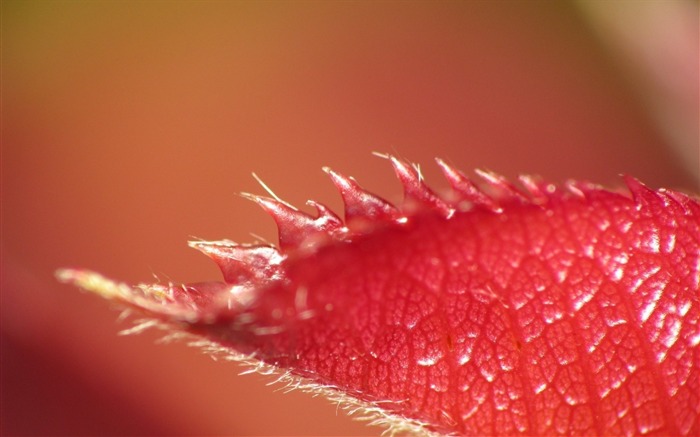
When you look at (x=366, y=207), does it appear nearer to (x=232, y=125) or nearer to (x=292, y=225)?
(x=292, y=225)

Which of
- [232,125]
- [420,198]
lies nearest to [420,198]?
[420,198]

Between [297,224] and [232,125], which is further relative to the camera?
[232,125]

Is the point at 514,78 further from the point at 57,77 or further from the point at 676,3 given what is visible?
the point at 57,77

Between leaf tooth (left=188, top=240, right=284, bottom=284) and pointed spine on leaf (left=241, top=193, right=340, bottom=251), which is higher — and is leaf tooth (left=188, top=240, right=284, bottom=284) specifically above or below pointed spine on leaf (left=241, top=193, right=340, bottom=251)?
below

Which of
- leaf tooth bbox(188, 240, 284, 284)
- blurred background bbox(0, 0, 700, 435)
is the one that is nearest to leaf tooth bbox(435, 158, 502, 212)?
leaf tooth bbox(188, 240, 284, 284)

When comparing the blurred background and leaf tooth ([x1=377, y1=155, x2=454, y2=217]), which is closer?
leaf tooth ([x1=377, y1=155, x2=454, y2=217])

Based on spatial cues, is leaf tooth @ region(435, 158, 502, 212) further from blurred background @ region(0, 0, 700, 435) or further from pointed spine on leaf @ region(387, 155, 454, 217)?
blurred background @ region(0, 0, 700, 435)

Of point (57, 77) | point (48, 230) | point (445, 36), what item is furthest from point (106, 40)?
point (445, 36)
